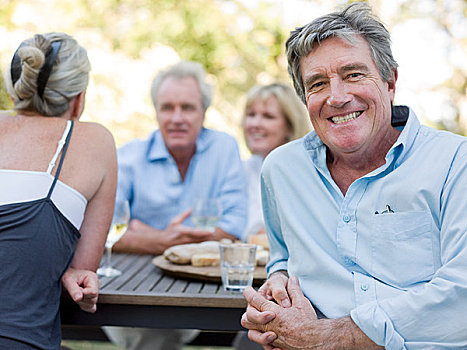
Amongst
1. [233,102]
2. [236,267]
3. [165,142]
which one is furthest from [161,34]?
[236,267]

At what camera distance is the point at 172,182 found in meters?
3.16

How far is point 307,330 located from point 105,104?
5.86 meters

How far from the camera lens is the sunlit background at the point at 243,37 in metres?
7.96

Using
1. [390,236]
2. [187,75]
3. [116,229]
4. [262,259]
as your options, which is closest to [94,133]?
[116,229]

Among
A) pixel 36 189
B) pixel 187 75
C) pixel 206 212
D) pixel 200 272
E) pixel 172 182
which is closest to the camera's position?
pixel 36 189

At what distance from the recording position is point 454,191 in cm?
144

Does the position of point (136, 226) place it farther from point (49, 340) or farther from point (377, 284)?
point (377, 284)

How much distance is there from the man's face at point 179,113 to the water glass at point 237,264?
4.45ft

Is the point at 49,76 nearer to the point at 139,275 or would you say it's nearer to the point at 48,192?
the point at 48,192

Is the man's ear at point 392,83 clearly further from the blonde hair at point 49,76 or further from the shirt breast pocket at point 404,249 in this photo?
the blonde hair at point 49,76

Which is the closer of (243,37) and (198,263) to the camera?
(198,263)

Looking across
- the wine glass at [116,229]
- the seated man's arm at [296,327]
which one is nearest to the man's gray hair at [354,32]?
the seated man's arm at [296,327]

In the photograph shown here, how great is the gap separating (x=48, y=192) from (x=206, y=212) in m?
1.05

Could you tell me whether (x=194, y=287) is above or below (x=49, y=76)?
below
